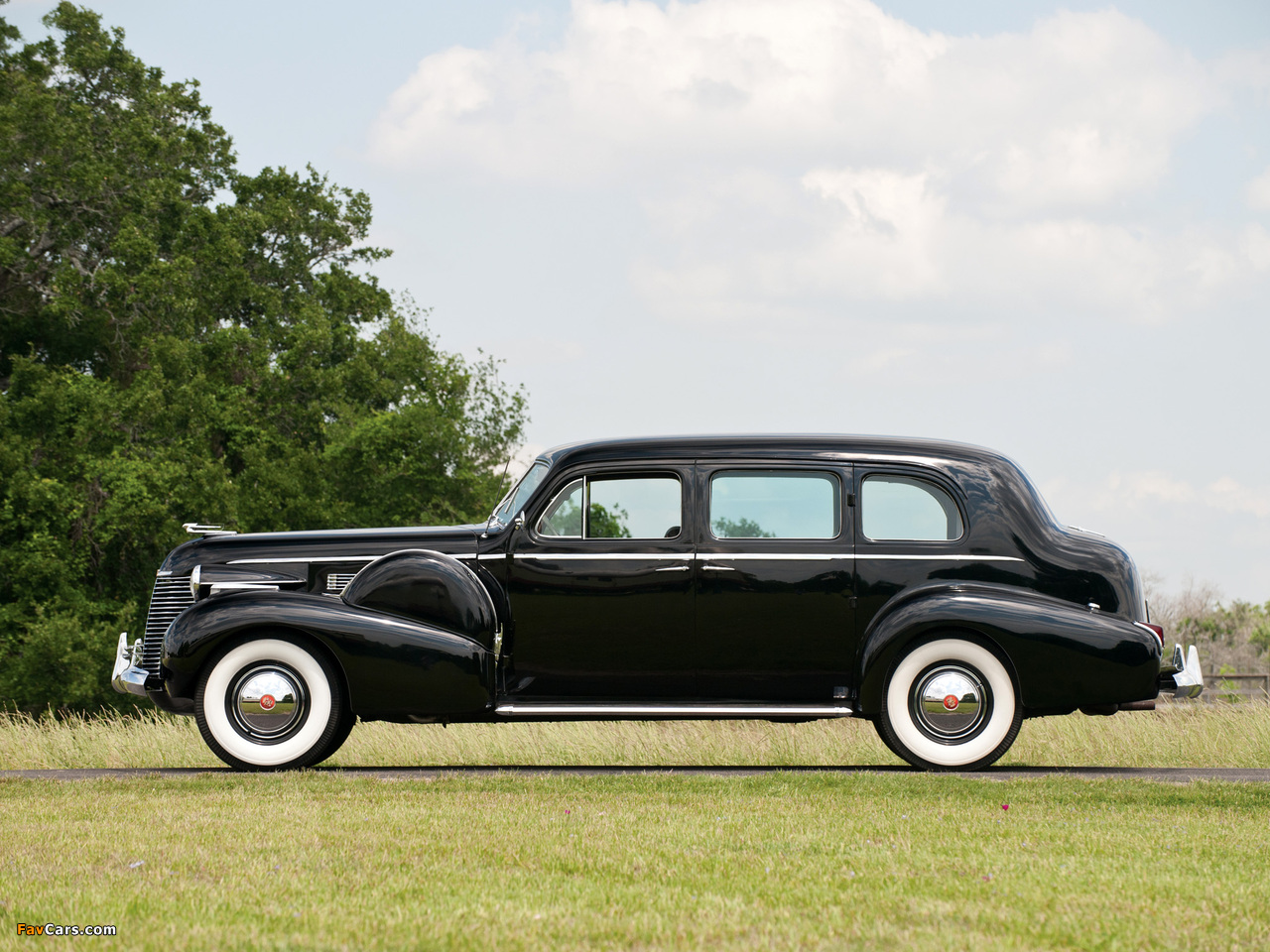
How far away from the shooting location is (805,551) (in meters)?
9.07

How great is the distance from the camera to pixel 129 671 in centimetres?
962

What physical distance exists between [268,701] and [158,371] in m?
25.2

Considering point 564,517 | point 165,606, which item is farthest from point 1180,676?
point 165,606

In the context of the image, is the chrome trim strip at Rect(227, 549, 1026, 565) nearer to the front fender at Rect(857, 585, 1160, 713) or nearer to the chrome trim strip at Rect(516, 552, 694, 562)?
the chrome trim strip at Rect(516, 552, 694, 562)

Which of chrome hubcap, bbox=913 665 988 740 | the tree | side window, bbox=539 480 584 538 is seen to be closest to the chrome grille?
side window, bbox=539 480 584 538

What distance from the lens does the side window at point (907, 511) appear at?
9.20 meters

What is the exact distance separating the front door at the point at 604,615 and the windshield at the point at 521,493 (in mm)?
314

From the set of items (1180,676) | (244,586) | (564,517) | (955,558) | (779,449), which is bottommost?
(1180,676)

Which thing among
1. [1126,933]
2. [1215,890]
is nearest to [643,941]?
[1126,933]

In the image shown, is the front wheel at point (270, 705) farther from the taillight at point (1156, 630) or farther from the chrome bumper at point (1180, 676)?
the chrome bumper at point (1180, 676)

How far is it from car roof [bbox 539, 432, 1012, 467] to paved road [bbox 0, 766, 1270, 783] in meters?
2.07

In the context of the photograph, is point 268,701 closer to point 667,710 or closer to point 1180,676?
point 667,710

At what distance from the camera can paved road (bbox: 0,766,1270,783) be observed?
8.55 meters

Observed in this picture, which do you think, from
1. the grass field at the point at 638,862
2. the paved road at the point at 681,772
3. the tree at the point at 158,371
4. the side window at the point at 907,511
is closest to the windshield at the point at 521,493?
the paved road at the point at 681,772
